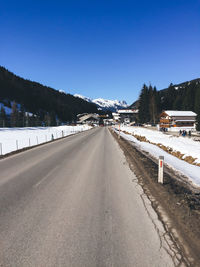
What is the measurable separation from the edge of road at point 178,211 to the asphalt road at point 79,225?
24 centimetres

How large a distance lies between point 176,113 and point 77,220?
199 ft

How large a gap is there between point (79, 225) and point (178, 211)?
8.78ft

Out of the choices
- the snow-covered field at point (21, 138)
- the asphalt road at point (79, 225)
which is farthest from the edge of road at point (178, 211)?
the snow-covered field at point (21, 138)

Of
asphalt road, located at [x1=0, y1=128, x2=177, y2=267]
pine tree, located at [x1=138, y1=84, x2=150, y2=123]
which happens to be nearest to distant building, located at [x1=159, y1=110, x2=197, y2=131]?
pine tree, located at [x1=138, y1=84, x2=150, y2=123]

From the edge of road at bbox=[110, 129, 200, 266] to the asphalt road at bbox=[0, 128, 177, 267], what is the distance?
243 millimetres

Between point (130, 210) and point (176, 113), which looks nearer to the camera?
point (130, 210)

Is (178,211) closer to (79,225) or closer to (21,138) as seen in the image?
(79,225)

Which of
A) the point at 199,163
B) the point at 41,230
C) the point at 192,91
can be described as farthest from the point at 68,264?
the point at 192,91

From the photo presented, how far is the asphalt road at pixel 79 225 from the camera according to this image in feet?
8.98

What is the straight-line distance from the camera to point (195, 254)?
2.81 metres

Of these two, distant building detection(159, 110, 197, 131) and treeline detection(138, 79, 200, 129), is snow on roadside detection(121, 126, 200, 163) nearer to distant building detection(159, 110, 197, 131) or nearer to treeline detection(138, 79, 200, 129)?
distant building detection(159, 110, 197, 131)

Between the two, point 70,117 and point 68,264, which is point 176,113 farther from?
point 70,117

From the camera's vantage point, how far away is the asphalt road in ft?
8.98

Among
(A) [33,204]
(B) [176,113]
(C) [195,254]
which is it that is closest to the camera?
(C) [195,254]
